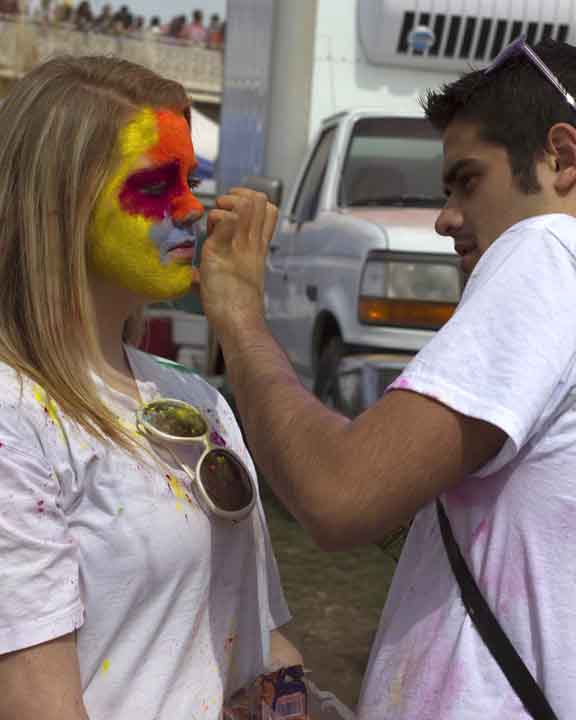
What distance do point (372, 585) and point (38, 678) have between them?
399 cm

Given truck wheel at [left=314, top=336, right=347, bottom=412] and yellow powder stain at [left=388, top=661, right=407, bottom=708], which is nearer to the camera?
yellow powder stain at [left=388, top=661, right=407, bottom=708]

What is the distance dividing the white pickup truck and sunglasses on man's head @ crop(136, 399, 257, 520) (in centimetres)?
326

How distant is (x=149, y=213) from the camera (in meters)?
1.97

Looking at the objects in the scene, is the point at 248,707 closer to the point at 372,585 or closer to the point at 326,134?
the point at 372,585

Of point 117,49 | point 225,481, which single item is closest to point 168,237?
point 225,481

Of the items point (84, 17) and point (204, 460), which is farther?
point (84, 17)

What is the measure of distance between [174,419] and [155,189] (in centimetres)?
38

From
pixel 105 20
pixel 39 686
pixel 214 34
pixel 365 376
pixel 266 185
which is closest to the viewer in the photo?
pixel 39 686

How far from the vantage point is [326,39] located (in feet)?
21.6

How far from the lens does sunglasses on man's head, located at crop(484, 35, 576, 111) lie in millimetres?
1632

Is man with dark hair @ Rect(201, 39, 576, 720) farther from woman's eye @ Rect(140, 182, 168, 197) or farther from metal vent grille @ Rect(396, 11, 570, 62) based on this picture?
metal vent grille @ Rect(396, 11, 570, 62)

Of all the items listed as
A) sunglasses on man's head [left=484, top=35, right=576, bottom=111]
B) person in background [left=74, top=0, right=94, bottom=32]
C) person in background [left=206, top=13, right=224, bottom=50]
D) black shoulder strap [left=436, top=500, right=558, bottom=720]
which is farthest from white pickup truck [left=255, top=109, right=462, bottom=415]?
person in background [left=206, top=13, right=224, bottom=50]

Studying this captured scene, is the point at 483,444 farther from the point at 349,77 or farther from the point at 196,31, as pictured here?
the point at 196,31

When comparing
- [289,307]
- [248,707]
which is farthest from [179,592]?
[289,307]
